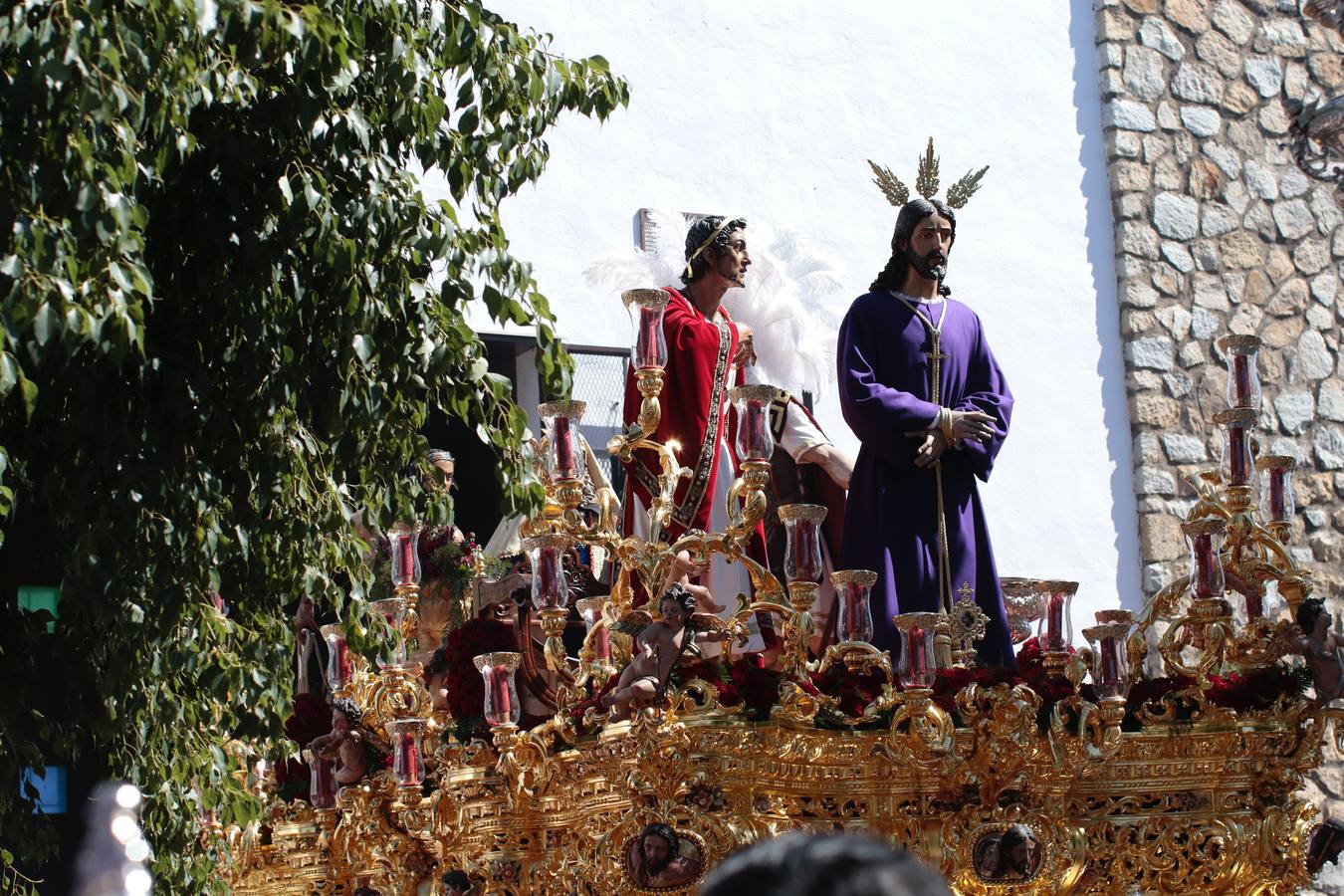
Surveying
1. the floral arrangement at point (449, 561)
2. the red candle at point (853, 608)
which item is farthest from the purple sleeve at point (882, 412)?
the floral arrangement at point (449, 561)

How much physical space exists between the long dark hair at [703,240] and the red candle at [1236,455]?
218cm

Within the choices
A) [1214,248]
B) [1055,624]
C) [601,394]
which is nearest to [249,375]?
[1055,624]

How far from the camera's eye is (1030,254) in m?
13.2

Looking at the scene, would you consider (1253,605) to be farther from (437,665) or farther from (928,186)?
(437,665)

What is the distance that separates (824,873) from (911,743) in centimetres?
478

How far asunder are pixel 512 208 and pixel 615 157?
746mm

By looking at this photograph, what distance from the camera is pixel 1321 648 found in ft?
23.0

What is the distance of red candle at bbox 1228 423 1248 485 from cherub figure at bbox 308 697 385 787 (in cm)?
307

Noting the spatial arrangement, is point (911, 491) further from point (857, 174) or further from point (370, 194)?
point (857, 174)

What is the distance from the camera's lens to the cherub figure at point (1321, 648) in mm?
7012

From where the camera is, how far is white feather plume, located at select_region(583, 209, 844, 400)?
361 inches

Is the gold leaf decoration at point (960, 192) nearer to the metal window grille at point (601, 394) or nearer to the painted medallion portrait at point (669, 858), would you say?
the painted medallion portrait at point (669, 858)

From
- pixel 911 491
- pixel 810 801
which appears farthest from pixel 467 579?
pixel 810 801

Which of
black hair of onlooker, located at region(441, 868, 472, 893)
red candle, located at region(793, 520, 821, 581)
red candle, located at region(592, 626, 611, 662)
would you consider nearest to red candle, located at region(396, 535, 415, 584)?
red candle, located at region(592, 626, 611, 662)
